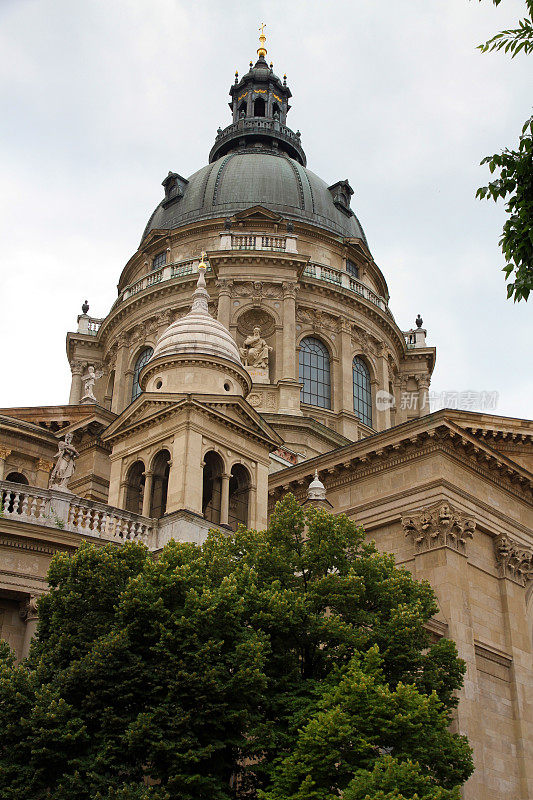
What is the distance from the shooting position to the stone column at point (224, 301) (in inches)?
1832

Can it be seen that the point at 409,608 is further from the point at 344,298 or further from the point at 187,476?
the point at 344,298

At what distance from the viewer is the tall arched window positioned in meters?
47.0

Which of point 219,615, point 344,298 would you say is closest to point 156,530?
point 219,615

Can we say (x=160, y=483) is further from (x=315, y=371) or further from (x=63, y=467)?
(x=315, y=371)

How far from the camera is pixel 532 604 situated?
2977 cm

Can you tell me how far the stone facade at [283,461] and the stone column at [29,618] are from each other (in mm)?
40

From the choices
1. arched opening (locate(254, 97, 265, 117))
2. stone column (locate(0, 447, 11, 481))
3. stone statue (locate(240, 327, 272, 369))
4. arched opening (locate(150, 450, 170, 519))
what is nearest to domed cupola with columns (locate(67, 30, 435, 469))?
stone statue (locate(240, 327, 272, 369))

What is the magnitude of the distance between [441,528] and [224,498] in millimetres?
6465

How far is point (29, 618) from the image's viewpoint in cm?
1944

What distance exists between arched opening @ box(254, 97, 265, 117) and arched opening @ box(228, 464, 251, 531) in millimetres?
44362

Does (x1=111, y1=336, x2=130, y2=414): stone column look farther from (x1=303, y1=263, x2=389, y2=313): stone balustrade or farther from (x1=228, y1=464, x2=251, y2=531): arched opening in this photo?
(x1=228, y1=464, x2=251, y2=531): arched opening

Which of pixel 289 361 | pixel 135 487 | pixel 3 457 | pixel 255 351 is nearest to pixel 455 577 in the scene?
pixel 135 487

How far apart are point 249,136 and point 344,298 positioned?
16822 mm

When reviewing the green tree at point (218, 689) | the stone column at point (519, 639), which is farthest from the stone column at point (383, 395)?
the green tree at point (218, 689)
